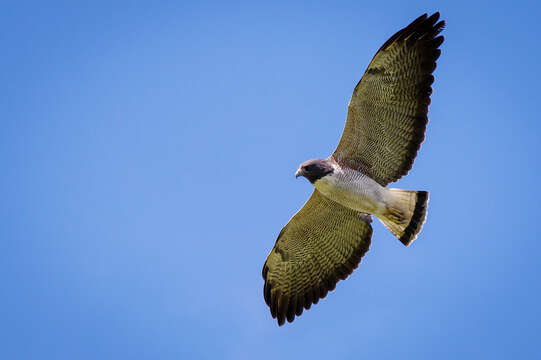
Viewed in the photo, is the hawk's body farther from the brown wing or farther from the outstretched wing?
the outstretched wing

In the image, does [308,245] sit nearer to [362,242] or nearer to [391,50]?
[362,242]

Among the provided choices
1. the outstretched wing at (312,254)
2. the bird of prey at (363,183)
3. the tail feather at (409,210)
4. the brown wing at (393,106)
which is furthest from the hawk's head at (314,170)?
the tail feather at (409,210)

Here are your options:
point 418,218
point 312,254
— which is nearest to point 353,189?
point 418,218

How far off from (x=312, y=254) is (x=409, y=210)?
179 centimetres

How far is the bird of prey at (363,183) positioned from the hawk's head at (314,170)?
1 centimetres

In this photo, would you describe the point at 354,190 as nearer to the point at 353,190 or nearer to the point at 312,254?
the point at 353,190

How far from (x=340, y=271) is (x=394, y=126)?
2.52 meters

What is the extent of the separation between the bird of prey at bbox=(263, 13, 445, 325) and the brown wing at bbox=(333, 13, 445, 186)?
14 mm

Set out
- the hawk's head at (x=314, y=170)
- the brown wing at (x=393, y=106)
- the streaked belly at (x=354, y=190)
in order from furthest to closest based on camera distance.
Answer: the streaked belly at (x=354, y=190), the hawk's head at (x=314, y=170), the brown wing at (x=393, y=106)

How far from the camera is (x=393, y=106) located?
980 cm

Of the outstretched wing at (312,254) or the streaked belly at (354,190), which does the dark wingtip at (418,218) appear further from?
the outstretched wing at (312,254)

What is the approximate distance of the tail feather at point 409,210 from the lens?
33.2 ft

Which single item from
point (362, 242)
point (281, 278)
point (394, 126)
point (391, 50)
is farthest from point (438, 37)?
point (281, 278)

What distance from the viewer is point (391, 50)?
31.3 ft
